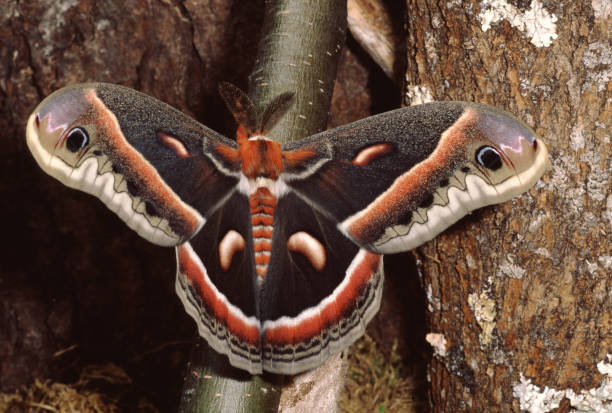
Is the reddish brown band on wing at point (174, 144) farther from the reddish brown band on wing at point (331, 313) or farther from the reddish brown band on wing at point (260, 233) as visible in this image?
the reddish brown band on wing at point (331, 313)

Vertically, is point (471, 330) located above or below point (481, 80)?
below

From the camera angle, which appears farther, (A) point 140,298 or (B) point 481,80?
(A) point 140,298

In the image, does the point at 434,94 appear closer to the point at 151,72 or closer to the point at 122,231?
the point at 151,72

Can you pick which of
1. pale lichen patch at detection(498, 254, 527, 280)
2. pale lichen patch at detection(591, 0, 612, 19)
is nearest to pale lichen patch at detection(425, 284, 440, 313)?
pale lichen patch at detection(498, 254, 527, 280)

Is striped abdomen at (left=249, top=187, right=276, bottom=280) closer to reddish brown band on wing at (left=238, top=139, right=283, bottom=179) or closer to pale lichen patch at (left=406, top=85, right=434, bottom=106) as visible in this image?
reddish brown band on wing at (left=238, top=139, right=283, bottom=179)

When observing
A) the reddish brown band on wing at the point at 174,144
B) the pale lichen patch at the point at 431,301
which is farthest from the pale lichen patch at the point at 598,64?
the reddish brown band on wing at the point at 174,144

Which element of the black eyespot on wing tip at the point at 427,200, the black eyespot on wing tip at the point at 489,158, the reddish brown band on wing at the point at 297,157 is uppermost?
the black eyespot on wing tip at the point at 489,158

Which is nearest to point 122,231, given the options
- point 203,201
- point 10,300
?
point 10,300
